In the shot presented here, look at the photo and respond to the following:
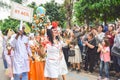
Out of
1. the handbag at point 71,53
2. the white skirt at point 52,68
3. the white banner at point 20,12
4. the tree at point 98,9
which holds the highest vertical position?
the tree at point 98,9

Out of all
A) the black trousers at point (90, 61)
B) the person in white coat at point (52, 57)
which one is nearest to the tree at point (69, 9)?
the black trousers at point (90, 61)

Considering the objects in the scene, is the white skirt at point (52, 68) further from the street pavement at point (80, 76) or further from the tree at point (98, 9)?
the tree at point (98, 9)

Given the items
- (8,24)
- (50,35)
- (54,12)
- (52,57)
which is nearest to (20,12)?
(50,35)

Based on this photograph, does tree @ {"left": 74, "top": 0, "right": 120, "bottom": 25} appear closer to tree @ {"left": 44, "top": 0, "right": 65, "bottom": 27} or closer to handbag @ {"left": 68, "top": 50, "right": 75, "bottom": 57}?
handbag @ {"left": 68, "top": 50, "right": 75, "bottom": 57}

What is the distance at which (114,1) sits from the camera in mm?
15477

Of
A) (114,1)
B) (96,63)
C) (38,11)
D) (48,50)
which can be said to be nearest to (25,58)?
(48,50)

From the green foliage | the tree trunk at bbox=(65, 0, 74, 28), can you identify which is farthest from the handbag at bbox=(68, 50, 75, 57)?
the green foliage

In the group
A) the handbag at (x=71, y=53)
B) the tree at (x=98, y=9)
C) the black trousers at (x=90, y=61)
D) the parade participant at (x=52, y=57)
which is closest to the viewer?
the parade participant at (x=52, y=57)

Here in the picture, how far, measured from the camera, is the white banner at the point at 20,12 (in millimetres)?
9078

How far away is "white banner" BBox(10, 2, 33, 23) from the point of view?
908cm

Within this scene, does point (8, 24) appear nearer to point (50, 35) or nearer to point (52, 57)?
point (50, 35)

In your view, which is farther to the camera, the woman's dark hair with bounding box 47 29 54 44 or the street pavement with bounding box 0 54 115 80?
the street pavement with bounding box 0 54 115 80

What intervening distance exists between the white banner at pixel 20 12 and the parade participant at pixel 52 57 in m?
0.84

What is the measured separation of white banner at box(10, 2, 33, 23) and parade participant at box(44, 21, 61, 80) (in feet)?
2.76
